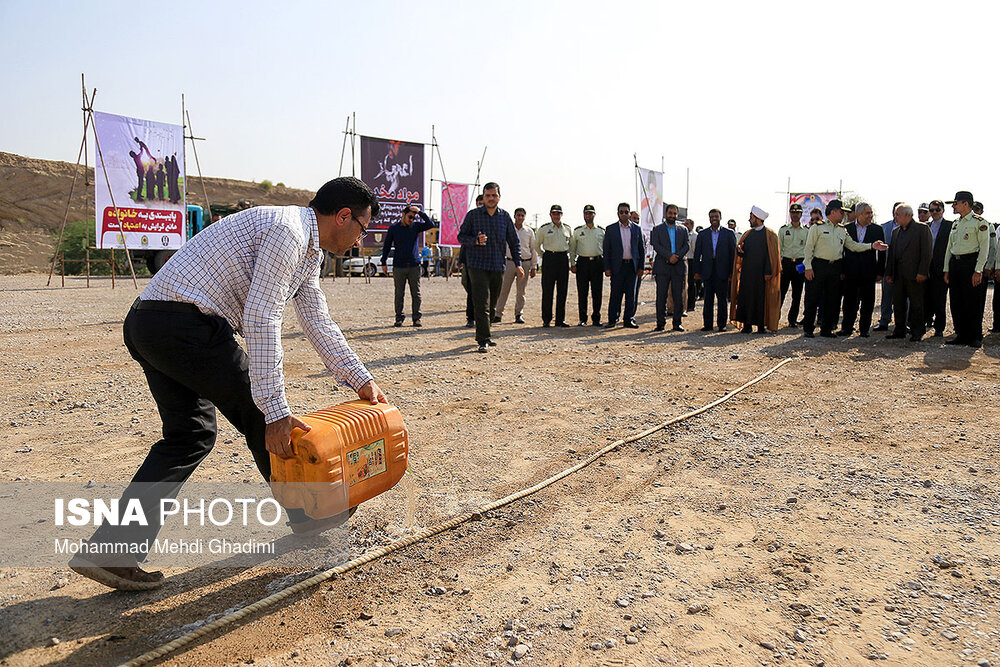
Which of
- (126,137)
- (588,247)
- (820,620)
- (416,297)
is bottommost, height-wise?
(820,620)

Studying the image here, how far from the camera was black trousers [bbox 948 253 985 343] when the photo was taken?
8.52 m

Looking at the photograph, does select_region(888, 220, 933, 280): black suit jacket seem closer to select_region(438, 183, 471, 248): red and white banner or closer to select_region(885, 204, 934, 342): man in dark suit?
select_region(885, 204, 934, 342): man in dark suit

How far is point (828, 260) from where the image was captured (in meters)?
9.61

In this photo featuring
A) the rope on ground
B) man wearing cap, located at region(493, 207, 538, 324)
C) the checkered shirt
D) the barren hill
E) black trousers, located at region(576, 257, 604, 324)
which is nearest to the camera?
the rope on ground

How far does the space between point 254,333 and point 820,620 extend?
214 centimetres

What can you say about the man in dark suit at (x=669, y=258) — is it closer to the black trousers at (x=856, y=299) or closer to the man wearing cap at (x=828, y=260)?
the man wearing cap at (x=828, y=260)

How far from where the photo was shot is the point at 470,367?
7.01m

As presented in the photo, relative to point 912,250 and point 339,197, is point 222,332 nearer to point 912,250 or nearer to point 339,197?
point 339,197

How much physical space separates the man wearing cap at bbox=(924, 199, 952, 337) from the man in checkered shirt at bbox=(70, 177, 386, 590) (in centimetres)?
858

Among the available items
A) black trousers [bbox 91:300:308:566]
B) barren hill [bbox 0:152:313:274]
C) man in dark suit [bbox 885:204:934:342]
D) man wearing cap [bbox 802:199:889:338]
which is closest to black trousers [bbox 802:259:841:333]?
man wearing cap [bbox 802:199:889:338]

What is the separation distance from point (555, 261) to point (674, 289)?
1.83 m

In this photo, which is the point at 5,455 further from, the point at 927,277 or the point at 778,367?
the point at 927,277

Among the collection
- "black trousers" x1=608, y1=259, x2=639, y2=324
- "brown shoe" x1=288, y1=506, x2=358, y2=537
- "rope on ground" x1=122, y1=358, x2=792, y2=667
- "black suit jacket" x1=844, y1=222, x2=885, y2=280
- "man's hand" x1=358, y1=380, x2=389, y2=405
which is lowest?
"rope on ground" x1=122, y1=358, x2=792, y2=667

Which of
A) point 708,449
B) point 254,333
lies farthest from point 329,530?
point 708,449
